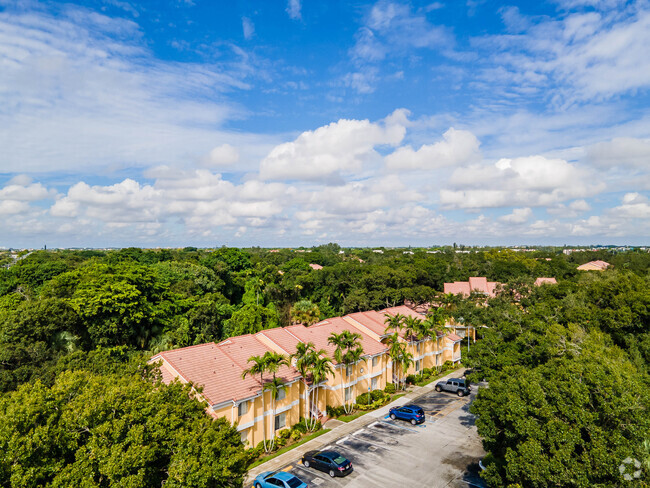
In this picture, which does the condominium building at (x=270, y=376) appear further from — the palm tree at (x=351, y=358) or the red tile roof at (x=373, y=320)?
the palm tree at (x=351, y=358)

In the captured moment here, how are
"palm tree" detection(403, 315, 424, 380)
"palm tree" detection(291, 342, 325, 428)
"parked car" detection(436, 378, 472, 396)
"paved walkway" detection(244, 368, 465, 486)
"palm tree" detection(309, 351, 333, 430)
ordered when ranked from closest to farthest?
"paved walkway" detection(244, 368, 465, 486)
"palm tree" detection(309, 351, 333, 430)
"palm tree" detection(291, 342, 325, 428)
"parked car" detection(436, 378, 472, 396)
"palm tree" detection(403, 315, 424, 380)

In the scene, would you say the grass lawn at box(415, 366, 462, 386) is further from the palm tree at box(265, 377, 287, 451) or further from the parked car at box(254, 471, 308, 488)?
the parked car at box(254, 471, 308, 488)

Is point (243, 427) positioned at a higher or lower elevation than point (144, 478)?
lower

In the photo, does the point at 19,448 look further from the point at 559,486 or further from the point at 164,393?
the point at 559,486

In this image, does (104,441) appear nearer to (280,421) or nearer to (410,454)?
→ (280,421)

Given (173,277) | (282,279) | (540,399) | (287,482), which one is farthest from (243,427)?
(282,279)

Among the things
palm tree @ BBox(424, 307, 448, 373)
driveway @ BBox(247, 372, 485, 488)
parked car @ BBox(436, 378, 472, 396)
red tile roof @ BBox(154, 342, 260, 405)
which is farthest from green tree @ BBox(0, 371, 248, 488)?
palm tree @ BBox(424, 307, 448, 373)

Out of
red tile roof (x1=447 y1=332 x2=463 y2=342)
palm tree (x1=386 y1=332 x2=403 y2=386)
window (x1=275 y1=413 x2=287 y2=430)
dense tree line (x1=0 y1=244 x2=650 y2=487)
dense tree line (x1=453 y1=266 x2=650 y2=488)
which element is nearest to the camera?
dense tree line (x1=0 y1=244 x2=650 y2=487)
